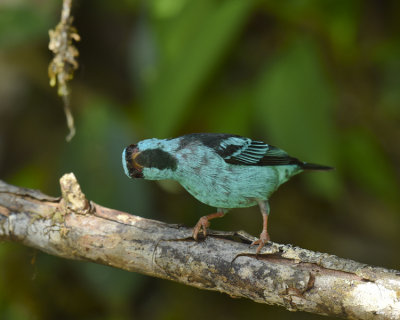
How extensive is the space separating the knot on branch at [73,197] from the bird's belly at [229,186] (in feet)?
1.83

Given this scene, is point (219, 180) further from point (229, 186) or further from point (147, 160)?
point (147, 160)

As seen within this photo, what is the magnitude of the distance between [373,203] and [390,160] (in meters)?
0.59

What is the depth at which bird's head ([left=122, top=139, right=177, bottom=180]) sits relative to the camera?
2.37 meters

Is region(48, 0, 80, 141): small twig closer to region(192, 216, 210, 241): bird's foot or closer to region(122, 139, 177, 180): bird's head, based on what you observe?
region(122, 139, 177, 180): bird's head

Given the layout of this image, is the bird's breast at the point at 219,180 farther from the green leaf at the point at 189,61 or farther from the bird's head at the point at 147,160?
the green leaf at the point at 189,61

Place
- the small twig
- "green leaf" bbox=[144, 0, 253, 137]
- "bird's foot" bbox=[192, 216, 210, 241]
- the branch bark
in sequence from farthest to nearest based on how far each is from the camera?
1. "green leaf" bbox=[144, 0, 253, 137]
2. the small twig
3. "bird's foot" bbox=[192, 216, 210, 241]
4. the branch bark

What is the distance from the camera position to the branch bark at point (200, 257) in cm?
231

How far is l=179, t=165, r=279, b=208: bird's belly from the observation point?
2547 mm

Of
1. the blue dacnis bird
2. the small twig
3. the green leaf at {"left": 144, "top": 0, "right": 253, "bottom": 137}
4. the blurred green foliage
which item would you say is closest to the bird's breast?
the blue dacnis bird

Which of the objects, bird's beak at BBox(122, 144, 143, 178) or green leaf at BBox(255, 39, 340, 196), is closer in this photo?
bird's beak at BBox(122, 144, 143, 178)

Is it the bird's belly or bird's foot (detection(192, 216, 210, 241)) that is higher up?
the bird's belly

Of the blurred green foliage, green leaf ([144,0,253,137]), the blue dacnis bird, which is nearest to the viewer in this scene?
the blue dacnis bird

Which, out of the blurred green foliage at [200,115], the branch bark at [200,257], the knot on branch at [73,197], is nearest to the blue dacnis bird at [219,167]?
the branch bark at [200,257]

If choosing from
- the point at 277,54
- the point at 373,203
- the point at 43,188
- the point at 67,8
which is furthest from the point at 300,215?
the point at 67,8
